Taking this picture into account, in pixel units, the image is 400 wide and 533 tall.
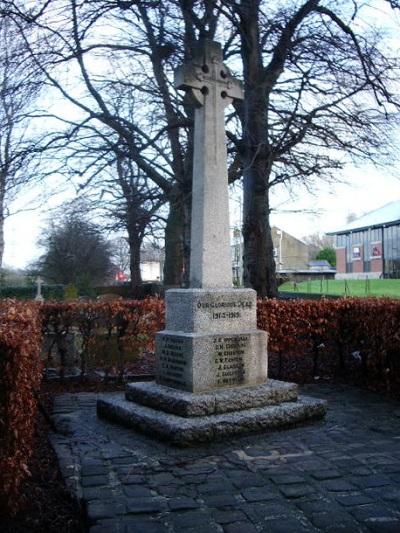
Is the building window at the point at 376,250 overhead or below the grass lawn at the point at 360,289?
overhead

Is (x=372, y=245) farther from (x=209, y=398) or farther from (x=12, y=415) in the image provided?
(x=12, y=415)

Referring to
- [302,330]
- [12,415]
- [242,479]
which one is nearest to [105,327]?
[302,330]

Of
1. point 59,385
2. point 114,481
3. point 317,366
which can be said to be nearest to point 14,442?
point 114,481

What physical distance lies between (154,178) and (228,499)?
49.5ft

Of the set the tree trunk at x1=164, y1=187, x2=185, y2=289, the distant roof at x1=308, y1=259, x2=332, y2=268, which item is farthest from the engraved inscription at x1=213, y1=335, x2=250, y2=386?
the distant roof at x1=308, y1=259, x2=332, y2=268

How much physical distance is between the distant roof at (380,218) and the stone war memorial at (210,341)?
55.2m

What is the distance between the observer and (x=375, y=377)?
8586 mm

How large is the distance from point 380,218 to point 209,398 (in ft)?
205

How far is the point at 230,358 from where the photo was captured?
645 centimetres

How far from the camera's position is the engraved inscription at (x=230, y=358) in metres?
6.32

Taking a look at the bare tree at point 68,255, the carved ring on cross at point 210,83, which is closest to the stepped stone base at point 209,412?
the carved ring on cross at point 210,83

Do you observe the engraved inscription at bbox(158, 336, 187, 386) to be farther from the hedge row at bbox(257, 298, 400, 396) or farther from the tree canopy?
the tree canopy

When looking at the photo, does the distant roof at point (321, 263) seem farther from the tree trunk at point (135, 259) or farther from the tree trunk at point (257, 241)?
the tree trunk at point (257, 241)

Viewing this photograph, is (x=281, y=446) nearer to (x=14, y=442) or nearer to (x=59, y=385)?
(x=14, y=442)
